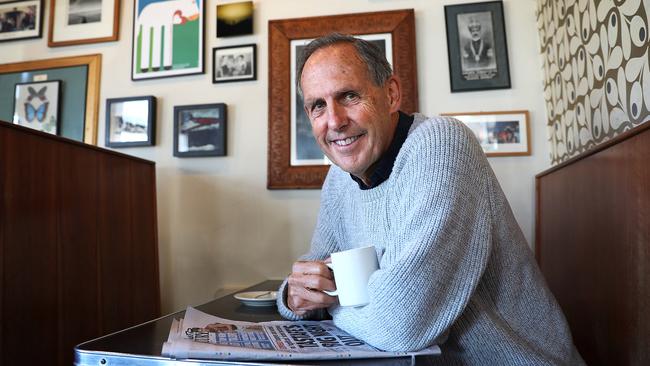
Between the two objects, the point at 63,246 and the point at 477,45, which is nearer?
the point at 63,246

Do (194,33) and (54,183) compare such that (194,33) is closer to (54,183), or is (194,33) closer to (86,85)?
(86,85)

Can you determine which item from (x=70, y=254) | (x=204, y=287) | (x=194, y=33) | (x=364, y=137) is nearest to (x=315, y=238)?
(x=364, y=137)

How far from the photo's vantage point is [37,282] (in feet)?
3.46

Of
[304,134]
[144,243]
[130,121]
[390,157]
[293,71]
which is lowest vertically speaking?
[144,243]

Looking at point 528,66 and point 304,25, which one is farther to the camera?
point 304,25

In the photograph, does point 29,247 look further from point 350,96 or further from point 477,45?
point 477,45

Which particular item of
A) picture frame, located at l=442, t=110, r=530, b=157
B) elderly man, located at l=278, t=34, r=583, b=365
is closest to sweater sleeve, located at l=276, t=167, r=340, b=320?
elderly man, located at l=278, t=34, r=583, b=365

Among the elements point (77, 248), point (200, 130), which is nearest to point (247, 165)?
point (200, 130)

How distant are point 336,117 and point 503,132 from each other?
3.60 ft

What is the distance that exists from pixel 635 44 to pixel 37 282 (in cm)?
144

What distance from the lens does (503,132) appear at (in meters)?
1.71

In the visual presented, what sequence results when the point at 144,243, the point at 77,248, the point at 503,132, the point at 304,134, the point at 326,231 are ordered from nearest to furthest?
1. the point at 326,231
2. the point at 77,248
3. the point at 144,243
4. the point at 503,132
5. the point at 304,134

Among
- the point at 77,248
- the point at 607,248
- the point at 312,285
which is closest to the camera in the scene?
the point at 312,285

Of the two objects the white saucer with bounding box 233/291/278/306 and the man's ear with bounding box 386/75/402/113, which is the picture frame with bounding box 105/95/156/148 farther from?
the man's ear with bounding box 386/75/402/113
